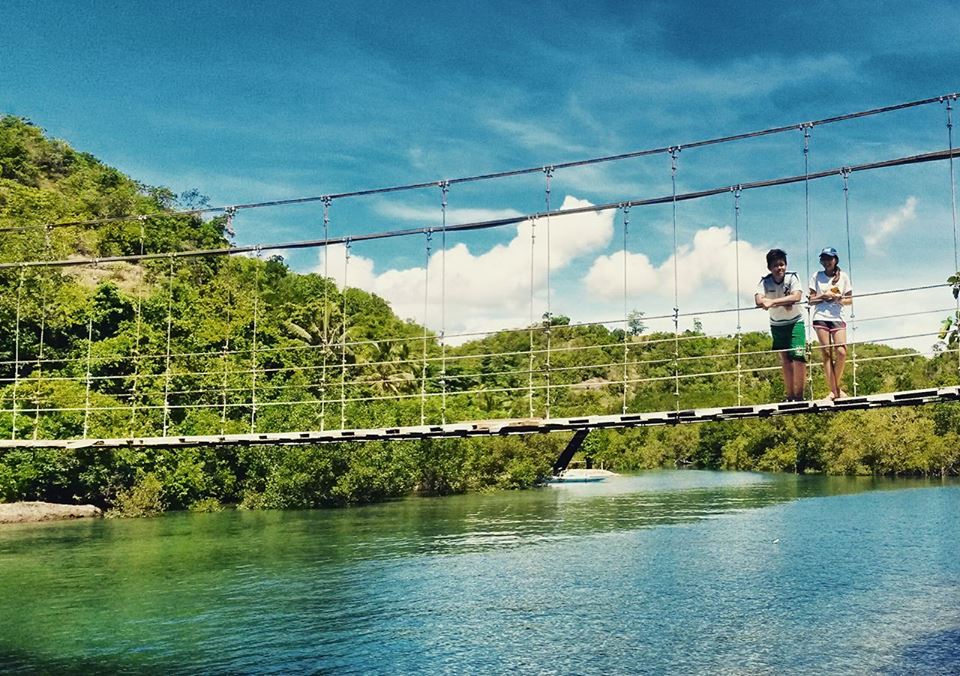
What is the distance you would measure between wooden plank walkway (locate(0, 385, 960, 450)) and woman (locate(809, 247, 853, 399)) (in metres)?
0.27

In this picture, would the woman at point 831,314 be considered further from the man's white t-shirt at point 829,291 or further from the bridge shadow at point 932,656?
the bridge shadow at point 932,656

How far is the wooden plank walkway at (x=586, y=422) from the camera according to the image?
7230mm

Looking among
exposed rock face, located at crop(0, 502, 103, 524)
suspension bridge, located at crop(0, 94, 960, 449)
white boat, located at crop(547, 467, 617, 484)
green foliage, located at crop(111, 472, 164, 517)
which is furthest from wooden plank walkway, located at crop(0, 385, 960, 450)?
white boat, located at crop(547, 467, 617, 484)

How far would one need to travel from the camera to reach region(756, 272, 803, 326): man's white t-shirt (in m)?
7.35

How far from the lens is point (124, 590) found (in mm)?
15289

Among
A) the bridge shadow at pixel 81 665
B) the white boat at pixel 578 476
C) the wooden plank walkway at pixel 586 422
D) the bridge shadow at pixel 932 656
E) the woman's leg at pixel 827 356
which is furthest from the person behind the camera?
the white boat at pixel 578 476

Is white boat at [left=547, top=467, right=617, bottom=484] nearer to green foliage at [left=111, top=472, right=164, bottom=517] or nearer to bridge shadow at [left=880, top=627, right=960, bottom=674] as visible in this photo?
green foliage at [left=111, top=472, right=164, bottom=517]

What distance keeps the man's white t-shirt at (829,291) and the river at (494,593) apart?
439 cm

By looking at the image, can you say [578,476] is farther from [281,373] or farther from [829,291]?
[829,291]

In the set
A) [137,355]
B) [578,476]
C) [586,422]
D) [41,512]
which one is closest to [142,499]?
[41,512]

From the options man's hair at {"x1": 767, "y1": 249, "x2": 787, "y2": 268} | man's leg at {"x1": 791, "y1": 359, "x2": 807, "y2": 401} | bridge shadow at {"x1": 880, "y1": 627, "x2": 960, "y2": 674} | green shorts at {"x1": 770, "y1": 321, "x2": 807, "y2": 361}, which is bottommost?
bridge shadow at {"x1": 880, "y1": 627, "x2": 960, "y2": 674}

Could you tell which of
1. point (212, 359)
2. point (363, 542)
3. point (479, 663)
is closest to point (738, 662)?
point (479, 663)

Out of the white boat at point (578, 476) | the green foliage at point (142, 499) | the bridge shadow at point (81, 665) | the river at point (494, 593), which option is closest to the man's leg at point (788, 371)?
the river at point (494, 593)

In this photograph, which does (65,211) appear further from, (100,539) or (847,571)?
(847,571)
